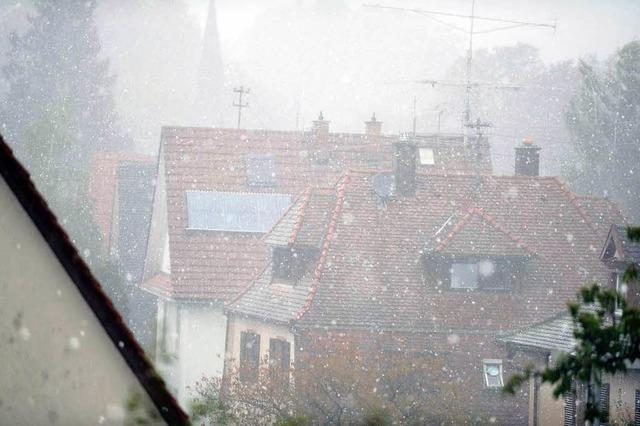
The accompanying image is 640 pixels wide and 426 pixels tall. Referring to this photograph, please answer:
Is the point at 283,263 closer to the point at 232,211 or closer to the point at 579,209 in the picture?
the point at 232,211

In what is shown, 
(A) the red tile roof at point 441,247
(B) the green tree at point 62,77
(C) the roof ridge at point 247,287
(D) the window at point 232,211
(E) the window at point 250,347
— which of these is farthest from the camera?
(B) the green tree at point 62,77

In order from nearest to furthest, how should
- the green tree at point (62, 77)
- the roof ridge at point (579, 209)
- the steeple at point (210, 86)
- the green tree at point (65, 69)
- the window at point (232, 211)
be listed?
1. the roof ridge at point (579, 209)
2. the window at point (232, 211)
3. the green tree at point (62, 77)
4. the green tree at point (65, 69)
5. the steeple at point (210, 86)

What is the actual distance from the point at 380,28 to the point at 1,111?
71.6 meters

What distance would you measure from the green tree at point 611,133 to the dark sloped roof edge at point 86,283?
47553 mm

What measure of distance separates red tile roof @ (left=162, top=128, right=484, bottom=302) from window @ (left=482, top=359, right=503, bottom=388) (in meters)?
5.64

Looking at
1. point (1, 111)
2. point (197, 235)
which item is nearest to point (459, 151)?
point (197, 235)

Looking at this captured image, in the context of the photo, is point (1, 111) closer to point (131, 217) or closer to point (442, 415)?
point (131, 217)

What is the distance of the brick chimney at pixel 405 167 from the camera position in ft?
93.4

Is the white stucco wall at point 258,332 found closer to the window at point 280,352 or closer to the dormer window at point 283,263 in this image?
the window at point 280,352

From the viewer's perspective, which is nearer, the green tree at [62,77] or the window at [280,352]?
the window at [280,352]

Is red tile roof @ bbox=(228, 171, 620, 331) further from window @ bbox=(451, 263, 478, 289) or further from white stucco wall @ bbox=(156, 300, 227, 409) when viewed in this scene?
white stucco wall @ bbox=(156, 300, 227, 409)

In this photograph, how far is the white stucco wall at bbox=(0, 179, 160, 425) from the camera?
5043 millimetres

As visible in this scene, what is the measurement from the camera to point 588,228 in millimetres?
29781

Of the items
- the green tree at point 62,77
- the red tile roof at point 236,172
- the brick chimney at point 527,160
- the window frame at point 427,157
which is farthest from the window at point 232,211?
the green tree at point 62,77
